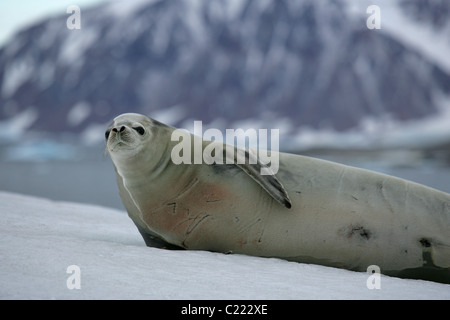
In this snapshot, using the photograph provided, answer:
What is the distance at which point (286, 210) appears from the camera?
11.6ft

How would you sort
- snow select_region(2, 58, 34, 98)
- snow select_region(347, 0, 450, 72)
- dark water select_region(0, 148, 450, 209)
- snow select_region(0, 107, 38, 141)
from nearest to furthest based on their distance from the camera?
1. dark water select_region(0, 148, 450, 209)
2. snow select_region(0, 107, 38, 141)
3. snow select_region(347, 0, 450, 72)
4. snow select_region(2, 58, 34, 98)

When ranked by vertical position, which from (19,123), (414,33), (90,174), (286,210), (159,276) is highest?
(414,33)

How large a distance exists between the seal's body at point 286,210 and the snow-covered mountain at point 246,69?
8726 centimetres

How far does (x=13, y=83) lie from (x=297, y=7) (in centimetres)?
6346

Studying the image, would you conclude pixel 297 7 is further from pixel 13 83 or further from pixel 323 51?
pixel 13 83

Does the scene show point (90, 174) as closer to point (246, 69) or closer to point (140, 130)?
point (140, 130)

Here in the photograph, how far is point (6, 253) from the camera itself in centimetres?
291

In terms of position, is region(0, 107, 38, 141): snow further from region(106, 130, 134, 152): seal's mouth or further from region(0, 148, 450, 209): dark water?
region(106, 130, 134, 152): seal's mouth

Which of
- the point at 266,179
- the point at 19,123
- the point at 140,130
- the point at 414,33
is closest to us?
the point at 266,179

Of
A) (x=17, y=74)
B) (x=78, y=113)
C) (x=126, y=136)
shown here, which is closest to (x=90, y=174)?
(x=126, y=136)

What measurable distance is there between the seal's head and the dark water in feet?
55.0

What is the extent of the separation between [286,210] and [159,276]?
1037mm

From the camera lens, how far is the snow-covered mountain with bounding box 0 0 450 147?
341 feet

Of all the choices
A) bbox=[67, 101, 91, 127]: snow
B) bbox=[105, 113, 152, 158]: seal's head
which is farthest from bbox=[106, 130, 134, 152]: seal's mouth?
bbox=[67, 101, 91, 127]: snow
